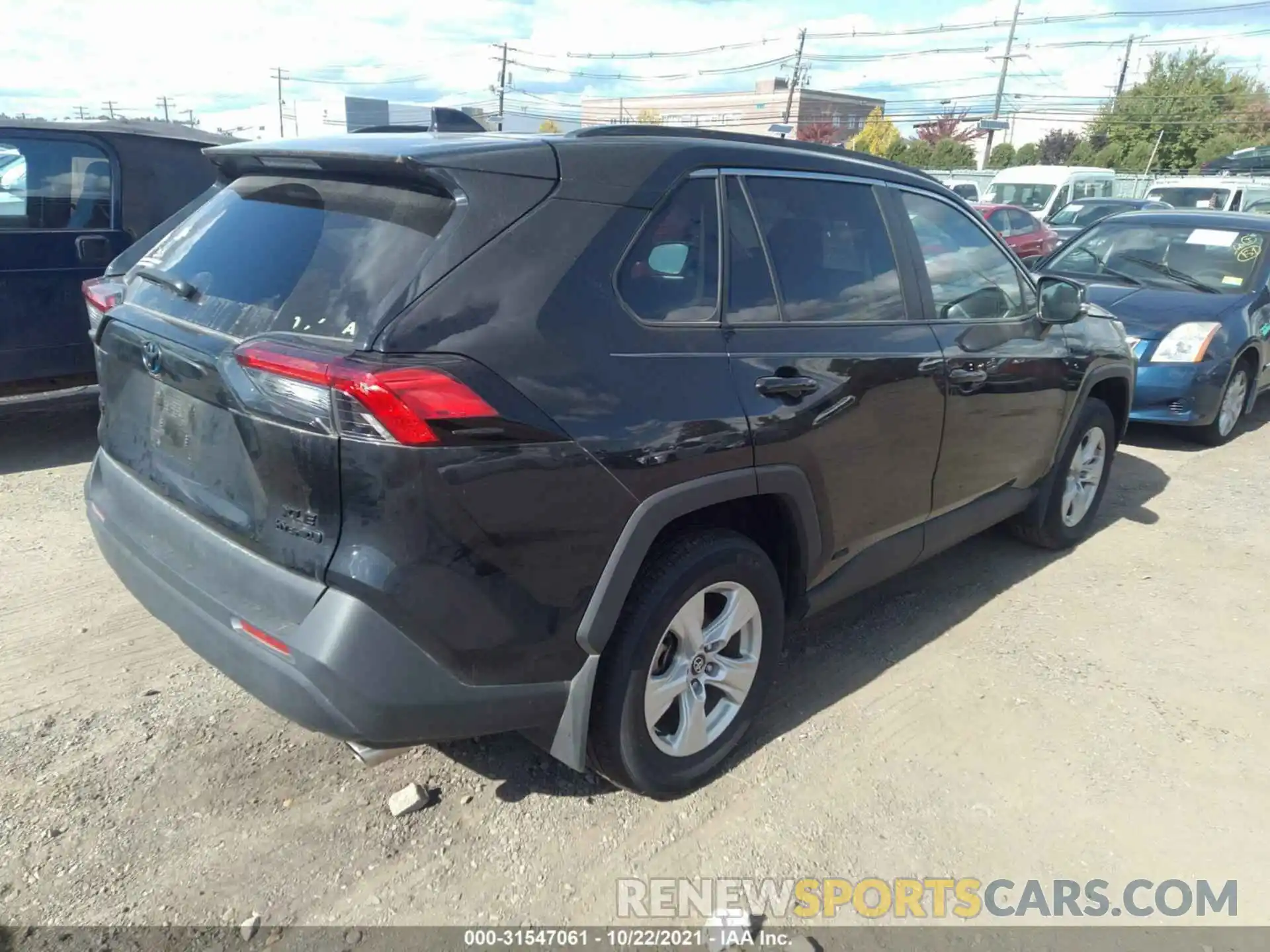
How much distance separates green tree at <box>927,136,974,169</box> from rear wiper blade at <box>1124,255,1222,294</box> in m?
48.4

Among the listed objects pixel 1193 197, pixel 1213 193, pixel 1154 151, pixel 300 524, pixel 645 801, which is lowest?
pixel 645 801

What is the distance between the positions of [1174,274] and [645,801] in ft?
22.3

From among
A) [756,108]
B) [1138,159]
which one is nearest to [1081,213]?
[1138,159]

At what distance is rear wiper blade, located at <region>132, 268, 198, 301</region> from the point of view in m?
2.53

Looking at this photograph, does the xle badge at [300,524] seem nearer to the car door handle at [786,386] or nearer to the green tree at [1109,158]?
the car door handle at [786,386]

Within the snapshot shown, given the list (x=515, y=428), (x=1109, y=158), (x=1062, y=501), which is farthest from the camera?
(x=1109, y=158)

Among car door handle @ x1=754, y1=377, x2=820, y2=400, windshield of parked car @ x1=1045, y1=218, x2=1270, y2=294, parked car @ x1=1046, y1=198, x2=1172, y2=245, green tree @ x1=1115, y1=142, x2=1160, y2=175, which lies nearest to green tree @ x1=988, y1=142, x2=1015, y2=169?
green tree @ x1=1115, y1=142, x2=1160, y2=175

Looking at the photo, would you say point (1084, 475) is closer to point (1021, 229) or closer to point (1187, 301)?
point (1187, 301)

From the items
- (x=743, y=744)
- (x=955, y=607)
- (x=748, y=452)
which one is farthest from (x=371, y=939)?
(x=955, y=607)

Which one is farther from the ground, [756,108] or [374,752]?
[756,108]

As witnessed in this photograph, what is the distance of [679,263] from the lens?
258 cm

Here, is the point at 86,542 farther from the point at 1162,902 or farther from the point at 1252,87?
Result: the point at 1252,87

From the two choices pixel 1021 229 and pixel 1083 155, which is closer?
pixel 1021 229

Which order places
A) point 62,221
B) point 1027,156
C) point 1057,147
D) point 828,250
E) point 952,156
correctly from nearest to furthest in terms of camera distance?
1. point 828,250
2. point 62,221
3. point 952,156
4. point 1027,156
5. point 1057,147
